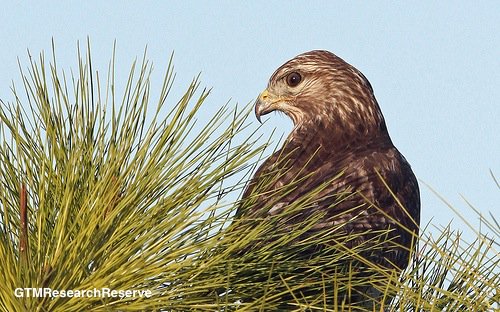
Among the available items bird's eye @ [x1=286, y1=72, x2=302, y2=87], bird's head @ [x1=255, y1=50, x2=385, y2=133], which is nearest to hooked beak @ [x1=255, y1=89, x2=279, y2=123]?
bird's head @ [x1=255, y1=50, x2=385, y2=133]

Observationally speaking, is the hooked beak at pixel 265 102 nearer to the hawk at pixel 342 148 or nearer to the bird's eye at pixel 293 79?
the hawk at pixel 342 148

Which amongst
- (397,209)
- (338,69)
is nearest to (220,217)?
(397,209)

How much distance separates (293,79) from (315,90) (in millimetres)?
187

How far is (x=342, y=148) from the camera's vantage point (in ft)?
20.8

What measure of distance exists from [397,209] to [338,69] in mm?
1549

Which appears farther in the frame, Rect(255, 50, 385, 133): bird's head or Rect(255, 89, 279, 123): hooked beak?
Rect(255, 89, 279, 123): hooked beak

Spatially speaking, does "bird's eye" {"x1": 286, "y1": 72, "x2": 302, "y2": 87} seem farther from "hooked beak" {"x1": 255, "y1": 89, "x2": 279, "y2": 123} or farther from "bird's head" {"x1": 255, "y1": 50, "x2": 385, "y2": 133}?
"hooked beak" {"x1": 255, "y1": 89, "x2": 279, "y2": 123}

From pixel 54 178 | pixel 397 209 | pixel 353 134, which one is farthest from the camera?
pixel 353 134

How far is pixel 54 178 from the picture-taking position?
11.6 ft

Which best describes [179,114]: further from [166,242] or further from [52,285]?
[52,285]

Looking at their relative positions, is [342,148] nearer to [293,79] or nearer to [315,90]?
[315,90]

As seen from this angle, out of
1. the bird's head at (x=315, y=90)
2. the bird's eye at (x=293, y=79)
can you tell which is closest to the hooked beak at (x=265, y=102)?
the bird's head at (x=315, y=90)

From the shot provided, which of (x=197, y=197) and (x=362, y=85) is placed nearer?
(x=197, y=197)

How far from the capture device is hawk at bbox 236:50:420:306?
542 cm
